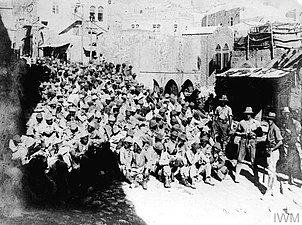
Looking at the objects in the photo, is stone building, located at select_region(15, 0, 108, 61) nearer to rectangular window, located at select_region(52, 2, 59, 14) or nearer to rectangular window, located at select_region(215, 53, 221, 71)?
rectangular window, located at select_region(52, 2, 59, 14)

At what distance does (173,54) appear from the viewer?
9.31 metres

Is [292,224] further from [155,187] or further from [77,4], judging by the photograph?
[77,4]

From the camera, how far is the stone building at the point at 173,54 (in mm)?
8198

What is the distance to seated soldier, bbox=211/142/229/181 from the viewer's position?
510cm

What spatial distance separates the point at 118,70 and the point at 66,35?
1.89 metres

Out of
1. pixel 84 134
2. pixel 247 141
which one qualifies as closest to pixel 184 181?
pixel 247 141

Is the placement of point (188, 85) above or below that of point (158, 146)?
above

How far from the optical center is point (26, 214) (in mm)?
3697

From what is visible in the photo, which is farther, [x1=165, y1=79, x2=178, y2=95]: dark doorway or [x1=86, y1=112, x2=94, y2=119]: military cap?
[x1=165, y1=79, x2=178, y2=95]: dark doorway
